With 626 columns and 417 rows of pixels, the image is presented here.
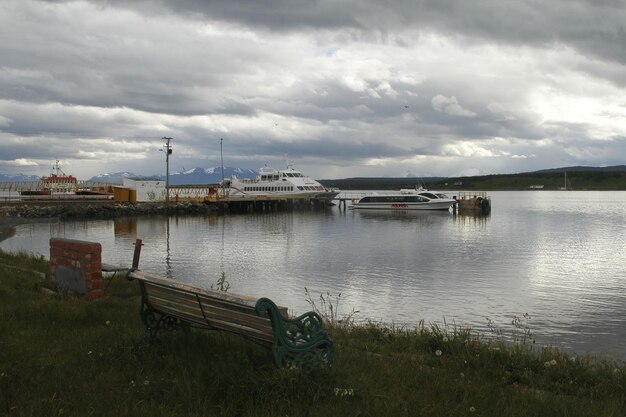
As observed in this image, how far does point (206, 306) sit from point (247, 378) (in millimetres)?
1083

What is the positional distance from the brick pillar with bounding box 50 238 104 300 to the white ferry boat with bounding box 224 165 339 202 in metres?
91.2

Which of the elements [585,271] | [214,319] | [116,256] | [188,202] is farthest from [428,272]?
[188,202]

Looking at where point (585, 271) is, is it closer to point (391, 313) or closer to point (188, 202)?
point (391, 313)

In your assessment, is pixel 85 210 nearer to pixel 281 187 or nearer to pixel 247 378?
pixel 281 187

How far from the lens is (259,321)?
5266 millimetres

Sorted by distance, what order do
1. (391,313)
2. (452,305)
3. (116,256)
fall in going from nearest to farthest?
(391,313) < (452,305) < (116,256)

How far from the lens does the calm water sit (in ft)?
54.4

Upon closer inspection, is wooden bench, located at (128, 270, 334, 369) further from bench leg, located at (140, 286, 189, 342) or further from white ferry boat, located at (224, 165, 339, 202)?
white ferry boat, located at (224, 165, 339, 202)

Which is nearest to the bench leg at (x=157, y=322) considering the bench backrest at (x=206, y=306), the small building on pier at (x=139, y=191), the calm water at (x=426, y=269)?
the bench backrest at (x=206, y=306)

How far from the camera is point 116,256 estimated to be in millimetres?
32688

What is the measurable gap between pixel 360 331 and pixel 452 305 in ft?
30.3

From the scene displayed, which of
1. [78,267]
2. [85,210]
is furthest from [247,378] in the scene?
[85,210]

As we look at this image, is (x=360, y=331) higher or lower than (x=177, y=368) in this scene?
lower

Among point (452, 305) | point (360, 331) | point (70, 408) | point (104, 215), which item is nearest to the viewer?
point (70, 408)
